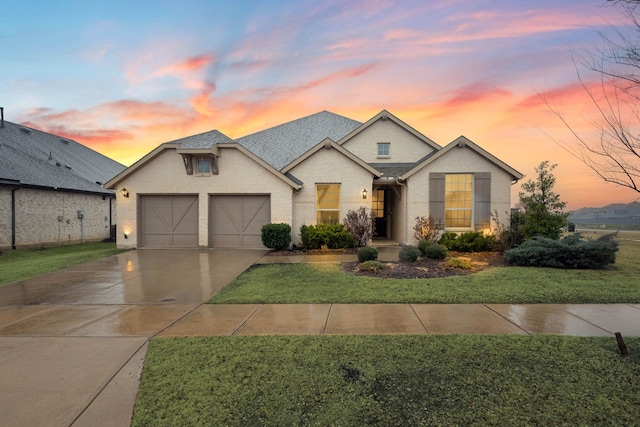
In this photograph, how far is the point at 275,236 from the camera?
43.1ft

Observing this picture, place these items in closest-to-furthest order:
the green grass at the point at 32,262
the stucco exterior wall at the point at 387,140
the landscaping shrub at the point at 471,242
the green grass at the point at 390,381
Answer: the green grass at the point at 390,381
the green grass at the point at 32,262
the landscaping shrub at the point at 471,242
the stucco exterior wall at the point at 387,140

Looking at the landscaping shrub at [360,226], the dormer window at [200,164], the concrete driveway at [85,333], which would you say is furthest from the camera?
the dormer window at [200,164]

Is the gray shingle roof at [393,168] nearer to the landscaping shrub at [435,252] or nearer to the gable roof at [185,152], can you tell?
the gable roof at [185,152]

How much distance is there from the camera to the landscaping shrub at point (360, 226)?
13578 millimetres

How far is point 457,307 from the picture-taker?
544 centimetres

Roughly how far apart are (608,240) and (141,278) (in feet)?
43.5

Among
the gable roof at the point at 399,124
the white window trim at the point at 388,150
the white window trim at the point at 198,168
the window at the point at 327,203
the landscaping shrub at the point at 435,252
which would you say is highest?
the gable roof at the point at 399,124

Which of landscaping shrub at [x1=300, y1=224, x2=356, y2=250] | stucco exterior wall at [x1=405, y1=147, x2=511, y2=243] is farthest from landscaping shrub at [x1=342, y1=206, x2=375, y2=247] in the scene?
stucco exterior wall at [x1=405, y1=147, x2=511, y2=243]

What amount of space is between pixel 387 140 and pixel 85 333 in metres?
16.0

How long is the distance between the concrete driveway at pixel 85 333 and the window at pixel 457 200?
997 centimetres

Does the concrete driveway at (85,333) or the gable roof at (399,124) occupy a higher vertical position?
the gable roof at (399,124)

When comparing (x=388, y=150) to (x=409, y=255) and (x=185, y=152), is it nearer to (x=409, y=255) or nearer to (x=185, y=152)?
(x=409, y=255)

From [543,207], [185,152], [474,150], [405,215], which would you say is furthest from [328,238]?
[543,207]

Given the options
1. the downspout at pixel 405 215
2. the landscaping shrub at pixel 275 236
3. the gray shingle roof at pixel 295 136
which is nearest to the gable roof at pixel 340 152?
the downspout at pixel 405 215
